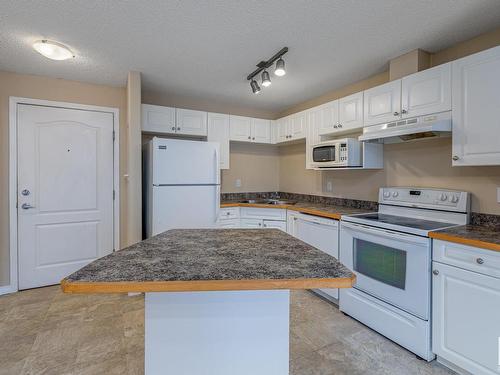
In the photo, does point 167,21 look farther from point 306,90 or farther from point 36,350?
point 36,350

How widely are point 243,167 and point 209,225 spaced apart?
1.43m

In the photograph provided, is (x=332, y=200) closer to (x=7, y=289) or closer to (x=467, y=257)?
(x=467, y=257)

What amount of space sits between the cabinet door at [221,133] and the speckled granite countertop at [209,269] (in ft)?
7.78

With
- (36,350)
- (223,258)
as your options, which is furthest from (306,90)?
(36,350)

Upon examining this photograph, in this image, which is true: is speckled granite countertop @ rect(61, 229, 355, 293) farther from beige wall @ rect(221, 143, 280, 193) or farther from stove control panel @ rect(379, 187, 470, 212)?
beige wall @ rect(221, 143, 280, 193)

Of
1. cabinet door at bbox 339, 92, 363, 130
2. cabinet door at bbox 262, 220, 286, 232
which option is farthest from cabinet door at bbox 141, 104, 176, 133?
cabinet door at bbox 339, 92, 363, 130

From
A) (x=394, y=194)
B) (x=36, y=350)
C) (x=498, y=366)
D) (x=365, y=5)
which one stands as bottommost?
(x=36, y=350)

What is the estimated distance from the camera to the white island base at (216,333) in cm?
114

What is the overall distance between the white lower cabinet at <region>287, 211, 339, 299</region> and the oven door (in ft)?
0.39

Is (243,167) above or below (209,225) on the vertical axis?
above

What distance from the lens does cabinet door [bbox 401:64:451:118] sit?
205 cm

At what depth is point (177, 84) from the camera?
3.28 metres

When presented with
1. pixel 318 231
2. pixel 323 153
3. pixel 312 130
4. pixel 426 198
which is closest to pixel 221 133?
pixel 312 130

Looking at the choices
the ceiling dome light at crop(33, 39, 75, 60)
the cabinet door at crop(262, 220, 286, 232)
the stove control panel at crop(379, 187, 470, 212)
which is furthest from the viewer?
the cabinet door at crop(262, 220, 286, 232)
